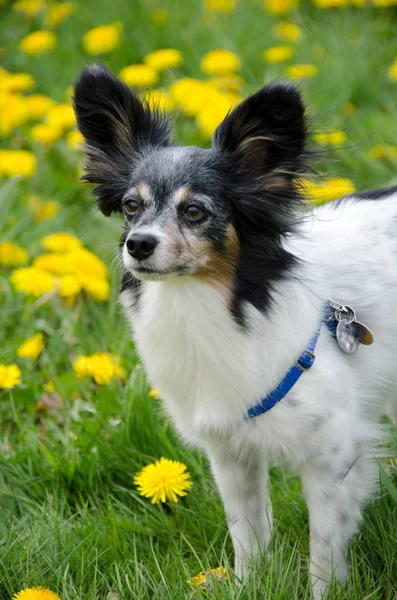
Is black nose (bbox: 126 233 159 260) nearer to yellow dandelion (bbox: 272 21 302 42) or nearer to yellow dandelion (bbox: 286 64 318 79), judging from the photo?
yellow dandelion (bbox: 286 64 318 79)

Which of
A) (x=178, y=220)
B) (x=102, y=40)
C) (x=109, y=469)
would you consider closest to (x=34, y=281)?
(x=109, y=469)

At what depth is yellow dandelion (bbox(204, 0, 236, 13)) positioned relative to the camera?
676 centimetres

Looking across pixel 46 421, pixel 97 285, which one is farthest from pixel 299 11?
pixel 46 421

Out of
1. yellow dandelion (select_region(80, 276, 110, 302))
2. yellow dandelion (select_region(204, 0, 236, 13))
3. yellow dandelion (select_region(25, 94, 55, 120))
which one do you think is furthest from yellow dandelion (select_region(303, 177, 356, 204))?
yellow dandelion (select_region(204, 0, 236, 13))

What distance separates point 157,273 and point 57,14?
17.4 ft

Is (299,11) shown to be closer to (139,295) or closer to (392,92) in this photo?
(392,92)

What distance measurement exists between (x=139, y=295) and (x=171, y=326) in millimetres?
161

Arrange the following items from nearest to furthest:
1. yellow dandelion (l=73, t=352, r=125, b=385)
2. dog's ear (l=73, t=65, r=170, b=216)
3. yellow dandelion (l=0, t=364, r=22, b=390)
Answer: dog's ear (l=73, t=65, r=170, b=216) < yellow dandelion (l=0, t=364, r=22, b=390) < yellow dandelion (l=73, t=352, r=125, b=385)

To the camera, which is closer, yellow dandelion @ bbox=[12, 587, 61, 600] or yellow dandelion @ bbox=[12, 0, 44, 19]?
yellow dandelion @ bbox=[12, 587, 61, 600]

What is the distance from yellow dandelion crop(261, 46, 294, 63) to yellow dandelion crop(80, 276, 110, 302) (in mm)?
2409

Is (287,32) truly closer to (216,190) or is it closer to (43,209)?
(43,209)

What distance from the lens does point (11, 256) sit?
466cm

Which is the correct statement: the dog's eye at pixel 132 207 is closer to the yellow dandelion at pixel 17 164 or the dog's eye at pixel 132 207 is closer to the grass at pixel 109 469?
the grass at pixel 109 469

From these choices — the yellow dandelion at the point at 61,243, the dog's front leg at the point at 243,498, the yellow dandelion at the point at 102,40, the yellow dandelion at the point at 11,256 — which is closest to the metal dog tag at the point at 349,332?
the dog's front leg at the point at 243,498
